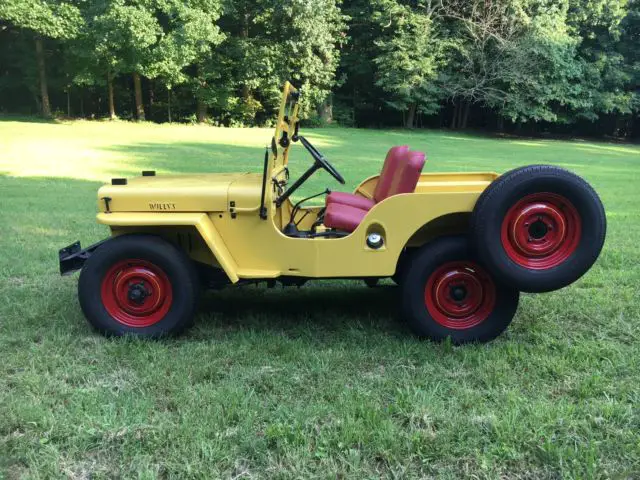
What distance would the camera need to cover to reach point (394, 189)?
382cm

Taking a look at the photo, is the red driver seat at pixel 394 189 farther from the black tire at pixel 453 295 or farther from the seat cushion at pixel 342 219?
the black tire at pixel 453 295

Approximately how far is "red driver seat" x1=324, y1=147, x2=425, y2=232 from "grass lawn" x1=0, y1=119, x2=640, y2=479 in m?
0.73

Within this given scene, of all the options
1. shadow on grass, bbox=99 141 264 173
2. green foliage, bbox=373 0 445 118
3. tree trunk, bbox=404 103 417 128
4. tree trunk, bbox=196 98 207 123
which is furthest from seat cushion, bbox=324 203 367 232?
tree trunk, bbox=404 103 417 128

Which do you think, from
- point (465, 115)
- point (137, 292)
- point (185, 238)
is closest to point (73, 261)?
point (137, 292)

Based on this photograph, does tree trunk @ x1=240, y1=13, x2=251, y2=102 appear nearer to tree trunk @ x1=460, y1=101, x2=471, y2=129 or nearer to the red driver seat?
tree trunk @ x1=460, y1=101, x2=471, y2=129

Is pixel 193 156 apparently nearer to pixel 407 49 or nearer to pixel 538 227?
pixel 538 227

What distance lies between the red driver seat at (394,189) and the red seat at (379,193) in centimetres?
7

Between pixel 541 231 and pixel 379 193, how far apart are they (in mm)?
1418

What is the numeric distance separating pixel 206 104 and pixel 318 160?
3073cm

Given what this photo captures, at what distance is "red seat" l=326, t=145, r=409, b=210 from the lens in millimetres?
4180

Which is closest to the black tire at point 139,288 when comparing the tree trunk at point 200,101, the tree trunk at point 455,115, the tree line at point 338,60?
the tree line at point 338,60

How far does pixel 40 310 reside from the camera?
13.0 ft

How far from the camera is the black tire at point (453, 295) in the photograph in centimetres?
339

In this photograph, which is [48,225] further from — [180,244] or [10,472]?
[10,472]
